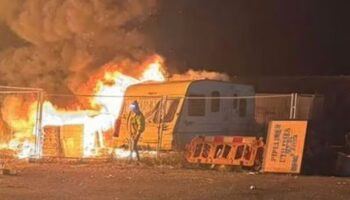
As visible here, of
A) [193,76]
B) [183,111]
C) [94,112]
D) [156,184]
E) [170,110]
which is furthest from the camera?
[193,76]

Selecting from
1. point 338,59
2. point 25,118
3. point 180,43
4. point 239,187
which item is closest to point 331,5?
point 338,59

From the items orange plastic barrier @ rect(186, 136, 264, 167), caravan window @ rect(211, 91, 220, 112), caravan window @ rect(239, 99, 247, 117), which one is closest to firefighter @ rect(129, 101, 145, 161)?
orange plastic barrier @ rect(186, 136, 264, 167)

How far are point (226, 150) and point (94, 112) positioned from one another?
7234 millimetres

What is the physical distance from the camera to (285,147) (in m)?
17.6

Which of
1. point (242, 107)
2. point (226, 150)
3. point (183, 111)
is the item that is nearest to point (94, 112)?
point (183, 111)

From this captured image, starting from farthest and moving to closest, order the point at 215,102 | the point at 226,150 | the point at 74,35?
1. the point at 74,35
2. the point at 215,102
3. the point at 226,150

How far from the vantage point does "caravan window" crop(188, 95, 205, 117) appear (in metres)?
21.2

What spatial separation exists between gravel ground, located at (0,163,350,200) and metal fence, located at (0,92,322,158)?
7.77 ft

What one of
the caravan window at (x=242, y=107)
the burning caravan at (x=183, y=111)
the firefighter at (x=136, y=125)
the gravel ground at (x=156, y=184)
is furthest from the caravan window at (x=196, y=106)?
the gravel ground at (x=156, y=184)

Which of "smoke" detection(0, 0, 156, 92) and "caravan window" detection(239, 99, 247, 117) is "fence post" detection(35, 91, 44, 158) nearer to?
"caravan window" detection(239, 99, 247, 117)

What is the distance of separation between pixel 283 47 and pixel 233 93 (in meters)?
10.3

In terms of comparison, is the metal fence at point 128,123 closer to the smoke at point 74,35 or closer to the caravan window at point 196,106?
the caravan window at point 196,106

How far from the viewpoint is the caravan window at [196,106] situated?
69.5 ft

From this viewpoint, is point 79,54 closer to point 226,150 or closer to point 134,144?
point 134,144
